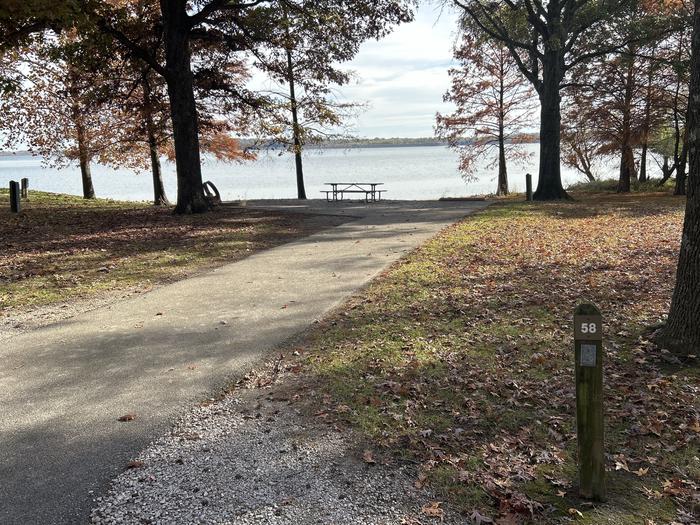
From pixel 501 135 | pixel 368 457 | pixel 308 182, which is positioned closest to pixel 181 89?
pixel 368 457

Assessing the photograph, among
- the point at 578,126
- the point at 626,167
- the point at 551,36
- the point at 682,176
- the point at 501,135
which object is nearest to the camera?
the point at 551,36

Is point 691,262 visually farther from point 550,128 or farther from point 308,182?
point 308,182

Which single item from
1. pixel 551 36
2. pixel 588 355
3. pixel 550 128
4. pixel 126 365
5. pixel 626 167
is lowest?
pixel 126 365

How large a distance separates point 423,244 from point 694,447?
25.8 feet

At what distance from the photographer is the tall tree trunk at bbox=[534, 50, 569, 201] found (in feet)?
62.5

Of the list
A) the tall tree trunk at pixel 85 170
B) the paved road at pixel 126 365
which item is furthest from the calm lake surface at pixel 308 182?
the paved road at pixel 126 365

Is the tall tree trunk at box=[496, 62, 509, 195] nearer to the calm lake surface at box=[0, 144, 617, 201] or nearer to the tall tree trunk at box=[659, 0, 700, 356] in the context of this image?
the calm lake surface at box=[0, 144, 617, 201]

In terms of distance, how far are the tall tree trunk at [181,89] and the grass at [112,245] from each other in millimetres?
1334

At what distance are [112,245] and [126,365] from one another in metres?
6.97

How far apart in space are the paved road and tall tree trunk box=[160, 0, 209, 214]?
23.5 ft

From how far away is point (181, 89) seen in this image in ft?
50.9

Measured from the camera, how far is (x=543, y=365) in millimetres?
5105

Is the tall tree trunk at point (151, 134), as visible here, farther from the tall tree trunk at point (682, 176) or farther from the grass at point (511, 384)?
the tall tree trunk at point (682, 176)

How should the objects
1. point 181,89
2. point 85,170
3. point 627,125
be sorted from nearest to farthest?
point 181,89, point 627,125, point 85,170
